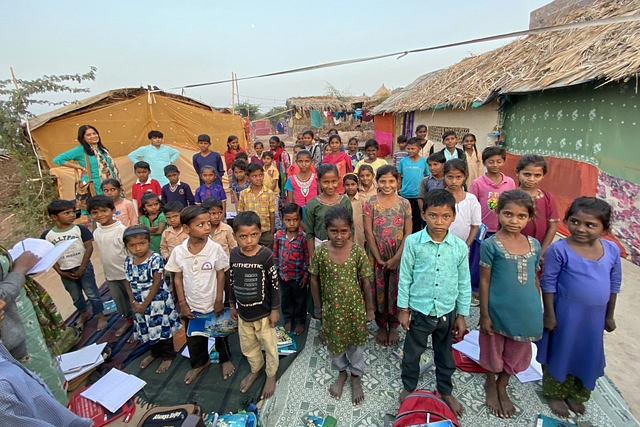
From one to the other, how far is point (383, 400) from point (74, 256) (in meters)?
3.11

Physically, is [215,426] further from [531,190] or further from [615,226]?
[615,226]

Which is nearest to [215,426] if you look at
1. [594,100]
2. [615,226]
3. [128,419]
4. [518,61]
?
[128,419]

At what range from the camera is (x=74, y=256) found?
2980mm

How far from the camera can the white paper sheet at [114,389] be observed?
2.22 metres

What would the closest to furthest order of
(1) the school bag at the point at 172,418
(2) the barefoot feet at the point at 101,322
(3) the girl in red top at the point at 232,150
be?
(1) the school bag at the point at 172,418 < (2) the barefoot feet at the point at 101,322 < (3) the girl in red top at the point at 232,150

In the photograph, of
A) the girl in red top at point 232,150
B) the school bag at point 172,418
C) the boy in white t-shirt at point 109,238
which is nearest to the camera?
the school bag at point 172,418

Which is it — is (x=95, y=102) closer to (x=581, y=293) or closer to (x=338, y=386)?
(x=338, y=386)

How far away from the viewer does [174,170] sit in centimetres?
394

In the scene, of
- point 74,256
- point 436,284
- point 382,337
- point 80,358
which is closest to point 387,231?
point 436,284

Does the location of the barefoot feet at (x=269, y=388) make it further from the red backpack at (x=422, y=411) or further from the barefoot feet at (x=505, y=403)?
the barefoot feet at (x=505, y=403)

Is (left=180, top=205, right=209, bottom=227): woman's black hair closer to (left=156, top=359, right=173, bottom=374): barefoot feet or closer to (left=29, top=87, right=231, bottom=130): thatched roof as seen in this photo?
(left=156, top=359, right=173, bottom=374): barefoot feet

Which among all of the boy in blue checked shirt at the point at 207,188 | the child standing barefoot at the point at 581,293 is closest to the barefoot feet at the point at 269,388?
the child standing barefoot at the point at 581,293

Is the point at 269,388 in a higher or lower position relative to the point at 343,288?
lower

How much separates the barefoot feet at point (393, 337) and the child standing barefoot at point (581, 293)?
1.12 meters
